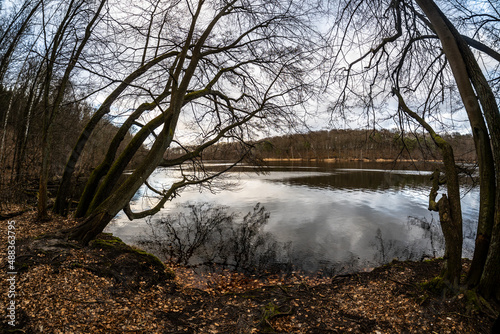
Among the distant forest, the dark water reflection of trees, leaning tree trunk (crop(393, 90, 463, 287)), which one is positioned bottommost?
the dark water reflection of trees

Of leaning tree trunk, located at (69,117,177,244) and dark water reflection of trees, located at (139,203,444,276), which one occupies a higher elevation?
leaning tree trunk, located at (69,117,177,244)

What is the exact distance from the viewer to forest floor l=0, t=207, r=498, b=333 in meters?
3.22

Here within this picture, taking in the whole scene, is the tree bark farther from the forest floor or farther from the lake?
the forest floor

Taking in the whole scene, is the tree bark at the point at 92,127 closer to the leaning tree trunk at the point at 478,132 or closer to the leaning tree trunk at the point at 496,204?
the leaning tree trunk at the point at 478,132

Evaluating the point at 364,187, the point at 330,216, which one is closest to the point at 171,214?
the point at 330,216

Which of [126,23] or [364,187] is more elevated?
[126,23]

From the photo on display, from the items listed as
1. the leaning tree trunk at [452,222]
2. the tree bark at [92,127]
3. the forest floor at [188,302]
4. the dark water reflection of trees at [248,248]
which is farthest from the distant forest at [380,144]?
the dark water reflection of trees at [248,248]

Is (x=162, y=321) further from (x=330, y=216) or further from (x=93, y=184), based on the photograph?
(x=330, y=216)

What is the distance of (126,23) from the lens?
6.23 metres

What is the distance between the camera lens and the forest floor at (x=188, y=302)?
322cm

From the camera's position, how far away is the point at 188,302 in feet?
14.7

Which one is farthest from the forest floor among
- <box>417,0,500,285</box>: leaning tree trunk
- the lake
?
the lake

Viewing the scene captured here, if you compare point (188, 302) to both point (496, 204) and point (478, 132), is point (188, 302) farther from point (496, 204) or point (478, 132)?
point (478, 132)

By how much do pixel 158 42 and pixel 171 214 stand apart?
32.4ft
